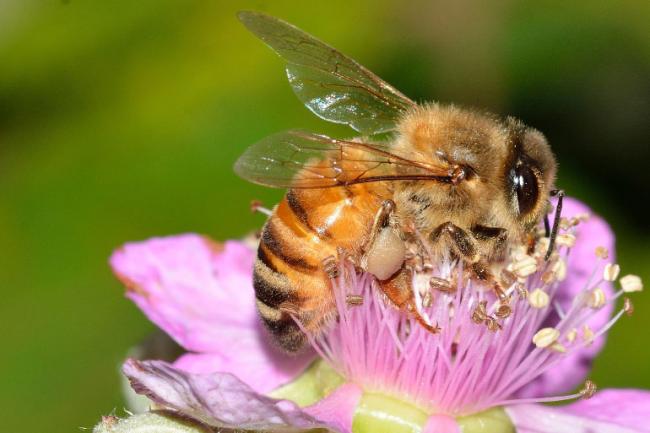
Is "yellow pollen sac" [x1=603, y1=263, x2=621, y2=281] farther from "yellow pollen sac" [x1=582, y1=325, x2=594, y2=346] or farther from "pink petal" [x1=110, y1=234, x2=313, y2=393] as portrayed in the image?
"pink petal" [x1=110, y1=234, x2=313, y2=393]

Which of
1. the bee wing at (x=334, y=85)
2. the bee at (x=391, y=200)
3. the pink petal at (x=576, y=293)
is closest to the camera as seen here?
the bee at (x=391, y=200)

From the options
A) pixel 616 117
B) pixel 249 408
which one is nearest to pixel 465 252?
pixel 249 408

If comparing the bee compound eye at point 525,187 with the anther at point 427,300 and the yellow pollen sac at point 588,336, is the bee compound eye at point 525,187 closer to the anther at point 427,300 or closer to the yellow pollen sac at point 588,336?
the anther at point 427,300

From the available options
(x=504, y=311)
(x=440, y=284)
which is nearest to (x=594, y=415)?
(x=504, y=311)

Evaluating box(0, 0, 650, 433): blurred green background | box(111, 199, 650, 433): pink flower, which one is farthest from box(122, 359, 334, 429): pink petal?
box(0, 0, 650, 433): blurred green background

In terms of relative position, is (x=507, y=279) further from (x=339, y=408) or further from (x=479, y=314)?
(x=339, y=408)

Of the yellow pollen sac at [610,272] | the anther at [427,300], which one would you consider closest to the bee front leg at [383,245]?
the anther at [427,300]

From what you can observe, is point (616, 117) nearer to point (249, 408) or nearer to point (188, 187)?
point (188, 187)
